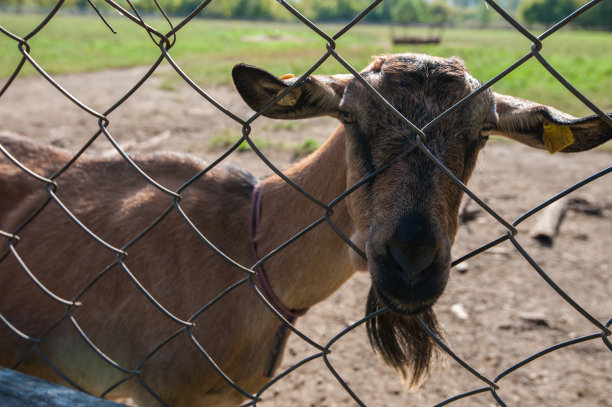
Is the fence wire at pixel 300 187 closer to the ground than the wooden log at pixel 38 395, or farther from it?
farther from it

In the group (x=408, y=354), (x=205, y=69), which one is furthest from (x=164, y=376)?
(x=205, y=69)

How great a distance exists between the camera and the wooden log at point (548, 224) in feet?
15.5

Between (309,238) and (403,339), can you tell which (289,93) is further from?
(403,339)

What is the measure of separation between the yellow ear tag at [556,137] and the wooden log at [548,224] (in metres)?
3.51

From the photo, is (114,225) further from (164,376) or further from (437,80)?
(437,80)

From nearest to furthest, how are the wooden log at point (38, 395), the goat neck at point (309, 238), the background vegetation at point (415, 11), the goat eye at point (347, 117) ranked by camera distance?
1. the wooden log at point (38, 395)
2. the goat eye at point (347, 117)
3. the goat neck at point (309, 238)
4. the background vegetation at point (415, 11)

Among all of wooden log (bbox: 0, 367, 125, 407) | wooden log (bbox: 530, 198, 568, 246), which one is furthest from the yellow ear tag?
wooden log (bbox: 530, 198, 568, 246)

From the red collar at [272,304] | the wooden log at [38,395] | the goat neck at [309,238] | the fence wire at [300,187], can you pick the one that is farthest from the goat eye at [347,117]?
the wooden log at [38,395]

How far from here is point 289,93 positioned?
154 cm

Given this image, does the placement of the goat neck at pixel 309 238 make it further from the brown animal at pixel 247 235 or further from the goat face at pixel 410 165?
the goat face at pixel 410 165

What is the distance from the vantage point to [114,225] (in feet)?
7.84

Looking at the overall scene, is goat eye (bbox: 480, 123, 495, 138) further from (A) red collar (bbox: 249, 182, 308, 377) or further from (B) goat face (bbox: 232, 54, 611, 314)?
(A) red collar (bbox: 249, 182, 308, 377)

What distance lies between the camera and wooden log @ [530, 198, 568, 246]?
4.72m

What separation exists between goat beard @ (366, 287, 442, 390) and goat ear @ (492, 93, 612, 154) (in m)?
0.71
